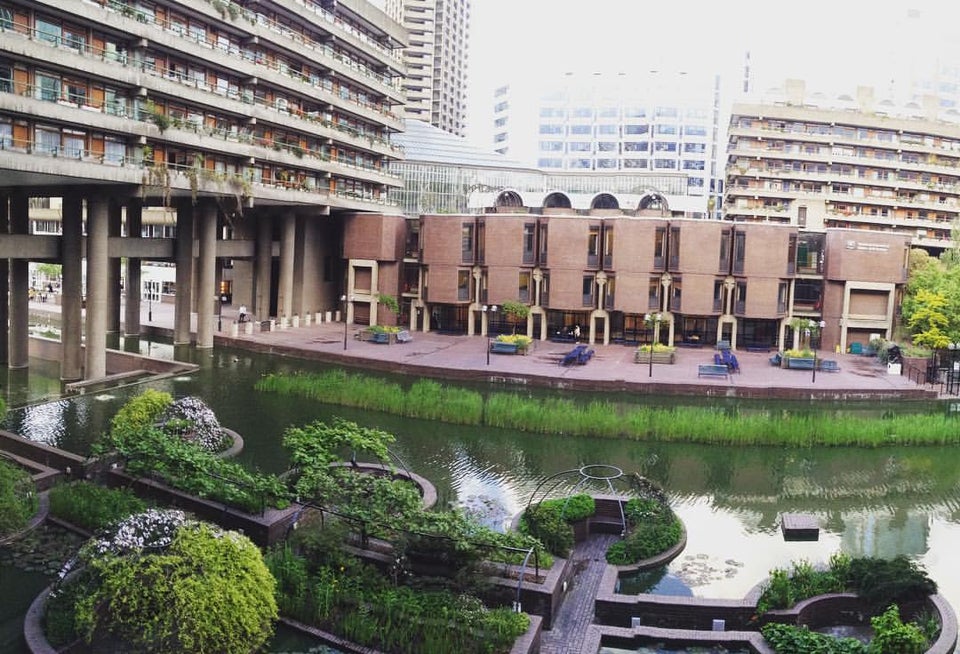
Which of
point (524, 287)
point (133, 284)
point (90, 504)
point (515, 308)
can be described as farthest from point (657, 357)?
point (90, 504)

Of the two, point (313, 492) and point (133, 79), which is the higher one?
point (133, 79)

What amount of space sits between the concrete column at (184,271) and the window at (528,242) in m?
19.2

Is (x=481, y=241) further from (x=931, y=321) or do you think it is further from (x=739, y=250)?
→ (x=931, y=321)

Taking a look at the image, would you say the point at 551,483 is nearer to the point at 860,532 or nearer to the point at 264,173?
the point at 860,532

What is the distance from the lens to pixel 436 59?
13800 centimetres

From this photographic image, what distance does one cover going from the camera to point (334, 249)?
62.9m

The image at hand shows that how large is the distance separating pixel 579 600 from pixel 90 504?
1009 centimetres

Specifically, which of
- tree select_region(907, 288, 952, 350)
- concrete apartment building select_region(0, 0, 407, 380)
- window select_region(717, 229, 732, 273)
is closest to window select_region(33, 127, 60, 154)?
concrete apartment building select_region(0, 0, 407, 380)

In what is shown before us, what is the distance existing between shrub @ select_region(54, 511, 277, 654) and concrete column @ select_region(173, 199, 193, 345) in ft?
116

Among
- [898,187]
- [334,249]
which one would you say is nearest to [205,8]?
[334,249]

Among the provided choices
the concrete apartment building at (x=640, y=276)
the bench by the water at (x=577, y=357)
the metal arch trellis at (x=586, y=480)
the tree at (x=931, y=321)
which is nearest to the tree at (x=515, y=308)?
the concrete apartment building at (x=640, y=276)

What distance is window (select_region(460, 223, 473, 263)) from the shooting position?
53.6m

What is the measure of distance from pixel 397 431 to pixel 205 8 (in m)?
24.1

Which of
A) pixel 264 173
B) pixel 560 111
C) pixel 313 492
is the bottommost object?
pixel 313 492
